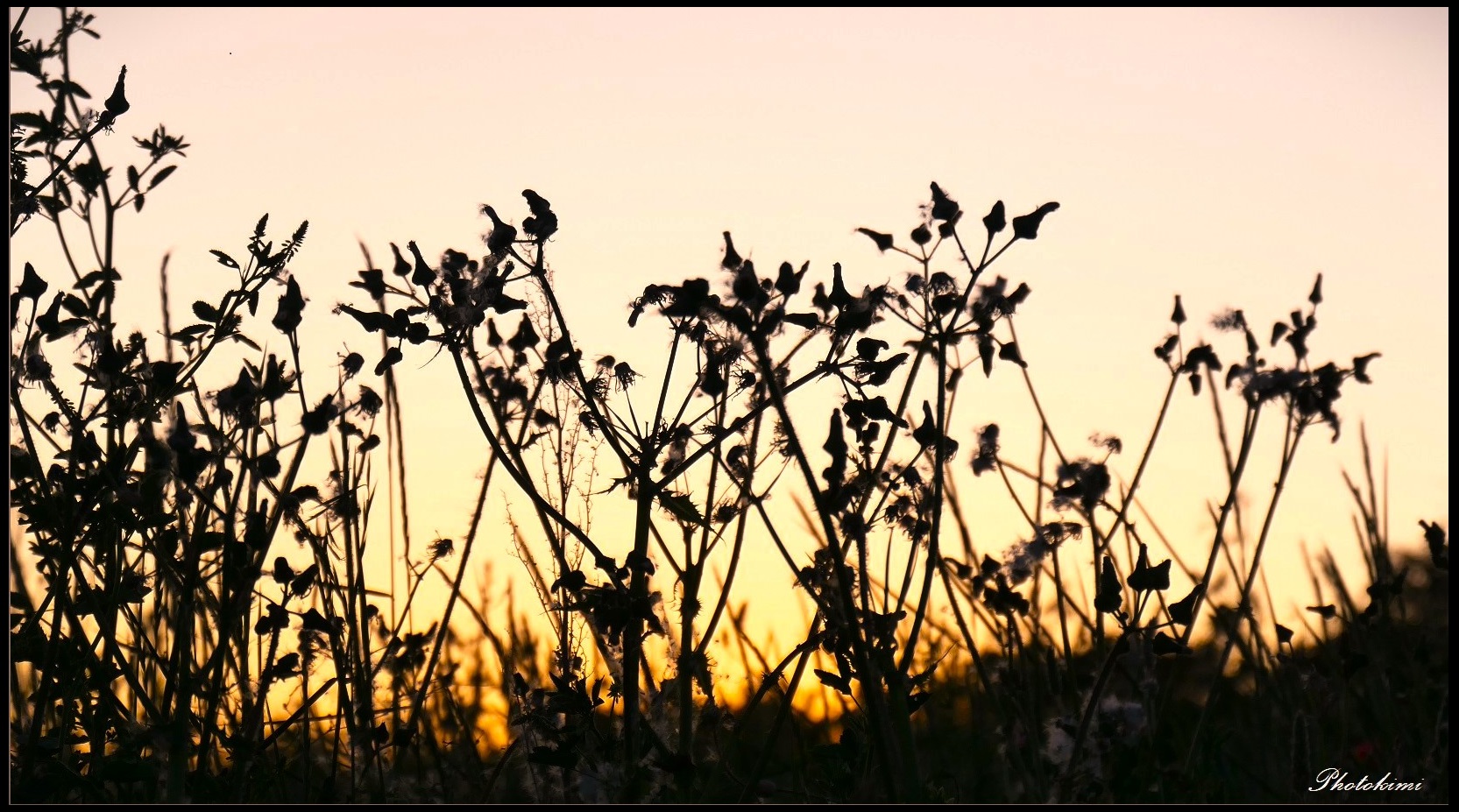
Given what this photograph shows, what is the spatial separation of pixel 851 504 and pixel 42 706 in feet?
5.27

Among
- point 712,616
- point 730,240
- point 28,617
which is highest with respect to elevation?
point 730,240

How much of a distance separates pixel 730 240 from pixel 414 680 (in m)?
1.32

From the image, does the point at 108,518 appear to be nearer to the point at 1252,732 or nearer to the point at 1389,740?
the point at 1389,740

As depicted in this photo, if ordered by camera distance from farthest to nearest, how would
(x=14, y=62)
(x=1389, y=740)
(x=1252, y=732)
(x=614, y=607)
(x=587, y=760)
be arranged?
(x=1252, y=732) → (x=1389, y=740) → (x=14, y=62) → (x=587, y=760) → (x=614, y=607)

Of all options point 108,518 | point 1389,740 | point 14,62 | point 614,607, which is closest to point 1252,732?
point 1389,740

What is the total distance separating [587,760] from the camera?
278 centimetres

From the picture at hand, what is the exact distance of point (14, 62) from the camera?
313 centimetres

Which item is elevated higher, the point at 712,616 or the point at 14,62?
the point at 14,62

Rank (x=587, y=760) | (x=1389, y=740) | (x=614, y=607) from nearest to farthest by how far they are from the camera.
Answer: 1. (x=614, y=607)
2. (x=587, y=760)
3. (x=1389, y=740)

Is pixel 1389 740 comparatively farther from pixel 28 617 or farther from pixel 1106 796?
pixel 28 617

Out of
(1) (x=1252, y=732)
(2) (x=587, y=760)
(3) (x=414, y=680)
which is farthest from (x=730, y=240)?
(1) (x=1252, y=732)

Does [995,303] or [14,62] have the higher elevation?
[14,62]

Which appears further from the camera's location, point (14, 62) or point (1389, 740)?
point (1389, 740)

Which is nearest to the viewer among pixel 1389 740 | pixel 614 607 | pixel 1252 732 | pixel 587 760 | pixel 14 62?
pixel 614 607
